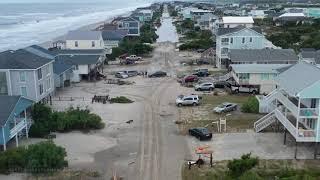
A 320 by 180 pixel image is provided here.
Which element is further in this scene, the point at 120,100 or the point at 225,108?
the point at 120,100

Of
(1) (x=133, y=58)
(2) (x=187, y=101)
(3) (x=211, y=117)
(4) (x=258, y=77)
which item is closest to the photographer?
(3) (x=211, y=117)

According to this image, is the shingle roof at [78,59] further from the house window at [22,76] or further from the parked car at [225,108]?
the parked car at [225,108]

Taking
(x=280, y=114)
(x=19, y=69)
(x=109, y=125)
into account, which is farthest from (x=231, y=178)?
(x=19, y=69)

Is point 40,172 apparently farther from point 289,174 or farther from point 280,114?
point 280,114

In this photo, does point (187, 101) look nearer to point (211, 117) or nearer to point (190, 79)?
point (211, 117)

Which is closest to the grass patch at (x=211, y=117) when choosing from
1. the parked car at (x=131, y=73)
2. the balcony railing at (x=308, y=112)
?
the balcony railing at (x=308, y=112)

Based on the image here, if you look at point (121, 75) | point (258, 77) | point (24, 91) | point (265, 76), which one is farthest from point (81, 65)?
point (265, 76)

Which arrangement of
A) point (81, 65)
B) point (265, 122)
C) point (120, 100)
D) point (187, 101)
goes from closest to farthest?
point (265, 122) < point (187, 101) < point (120, 100) < point (81, 65)
